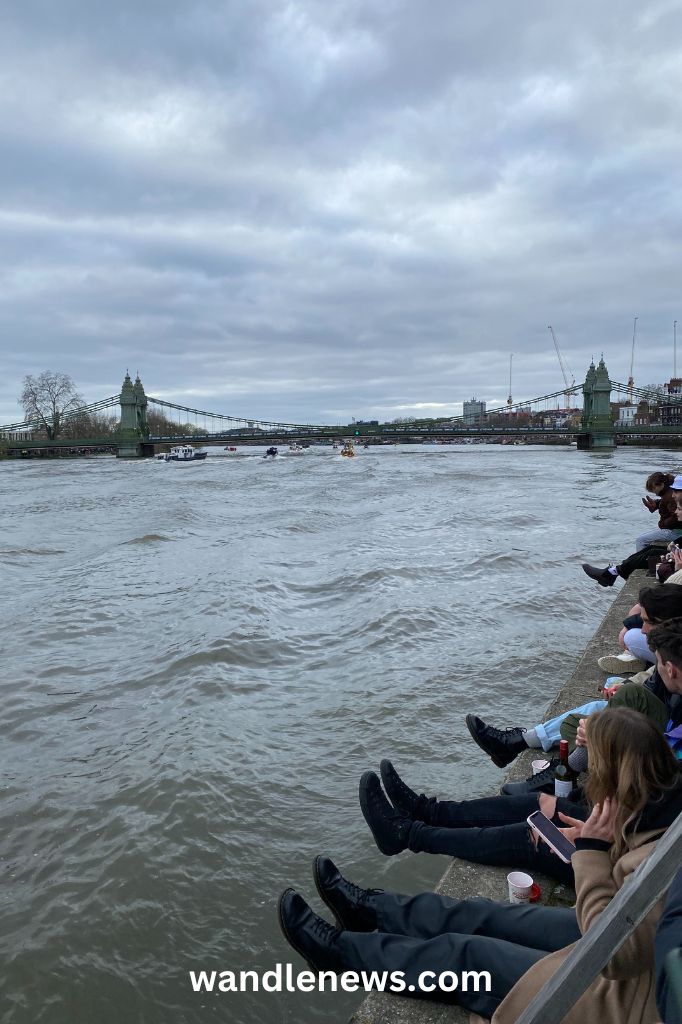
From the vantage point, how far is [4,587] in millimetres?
11727

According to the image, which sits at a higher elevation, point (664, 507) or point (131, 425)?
point (131, 425)

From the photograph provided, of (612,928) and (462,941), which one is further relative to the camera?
(462,941)

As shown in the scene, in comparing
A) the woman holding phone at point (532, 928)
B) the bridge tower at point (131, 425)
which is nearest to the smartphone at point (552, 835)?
the woman holding phone at point (532, 928)

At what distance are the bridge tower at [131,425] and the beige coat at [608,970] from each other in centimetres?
7379

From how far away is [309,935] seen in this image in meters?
2.40

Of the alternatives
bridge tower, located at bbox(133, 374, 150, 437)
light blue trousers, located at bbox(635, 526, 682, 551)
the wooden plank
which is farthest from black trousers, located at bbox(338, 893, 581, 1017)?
bridge tower, located at bbox(133, 374, 150, 437)

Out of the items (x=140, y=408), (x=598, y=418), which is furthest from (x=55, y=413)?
(x=598, y=418)

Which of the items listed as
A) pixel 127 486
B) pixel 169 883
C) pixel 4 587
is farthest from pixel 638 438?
pixel 169 883

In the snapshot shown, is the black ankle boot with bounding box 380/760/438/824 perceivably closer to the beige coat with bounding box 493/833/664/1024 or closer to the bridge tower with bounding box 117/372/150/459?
the beige coat with bounding box 493/833/664/1024

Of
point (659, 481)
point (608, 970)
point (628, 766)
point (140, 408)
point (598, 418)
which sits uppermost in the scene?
point (140, 408)

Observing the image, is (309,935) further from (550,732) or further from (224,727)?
(224,727)

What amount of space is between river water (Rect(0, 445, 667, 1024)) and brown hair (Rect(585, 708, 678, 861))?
1.49 metres

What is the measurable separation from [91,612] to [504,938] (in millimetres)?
8428

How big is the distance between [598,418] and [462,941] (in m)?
74.2
